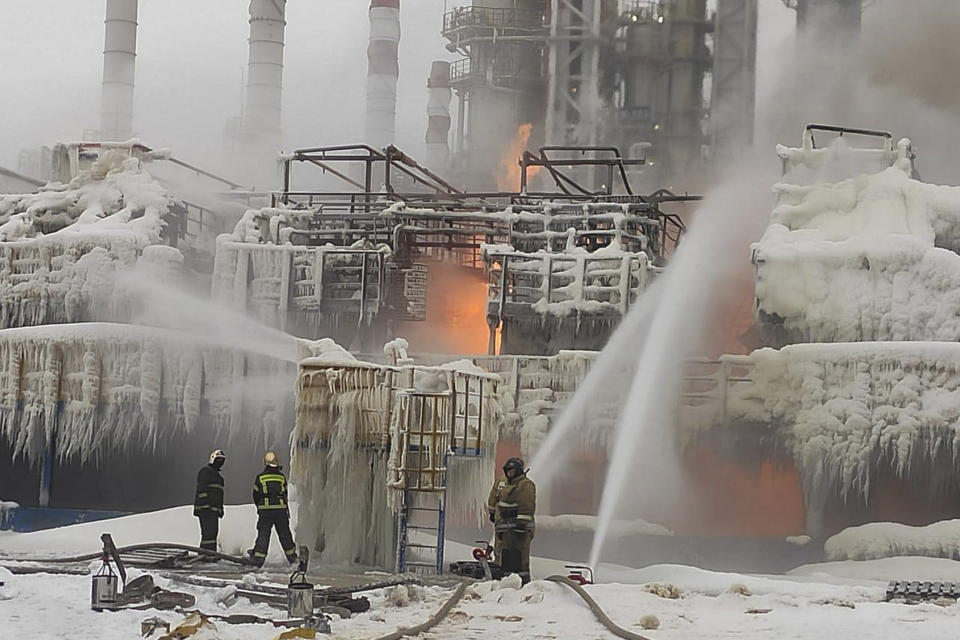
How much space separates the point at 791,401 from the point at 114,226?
13.9 metres

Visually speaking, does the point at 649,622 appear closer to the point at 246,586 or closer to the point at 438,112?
the point at 246,586

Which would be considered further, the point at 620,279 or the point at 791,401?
the point at 620,279

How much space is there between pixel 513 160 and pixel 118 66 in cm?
1567

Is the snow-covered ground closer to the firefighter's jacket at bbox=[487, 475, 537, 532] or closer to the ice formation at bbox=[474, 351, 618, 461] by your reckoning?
the firefighter's jacket at bbox=[487, 475, 537, 532]

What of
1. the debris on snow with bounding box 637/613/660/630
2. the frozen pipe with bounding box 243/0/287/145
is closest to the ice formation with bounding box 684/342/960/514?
the debris on snow with bounding box 637/613/660/630

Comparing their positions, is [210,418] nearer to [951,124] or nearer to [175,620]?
[175,620]

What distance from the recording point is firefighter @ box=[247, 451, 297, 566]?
16.8 meters

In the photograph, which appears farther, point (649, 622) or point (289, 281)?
point (289, 281)

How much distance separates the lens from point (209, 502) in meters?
18.2

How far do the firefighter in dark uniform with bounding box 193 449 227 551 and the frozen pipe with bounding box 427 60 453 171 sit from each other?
1721 inches

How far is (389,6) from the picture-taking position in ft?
194

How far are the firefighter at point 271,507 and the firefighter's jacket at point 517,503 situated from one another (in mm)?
3072

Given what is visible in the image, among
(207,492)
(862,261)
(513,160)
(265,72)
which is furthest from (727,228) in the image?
(265,72)

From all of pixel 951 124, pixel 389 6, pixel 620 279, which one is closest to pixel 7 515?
pixel 620 279
